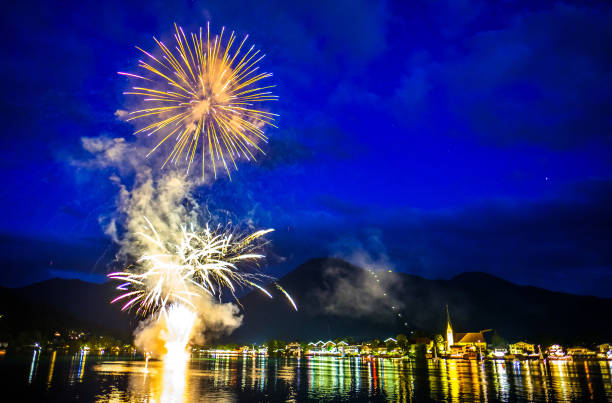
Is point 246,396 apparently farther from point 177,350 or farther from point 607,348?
point 607,348

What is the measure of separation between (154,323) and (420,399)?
141 meters

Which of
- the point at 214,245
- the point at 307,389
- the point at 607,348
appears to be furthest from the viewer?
the point at 607,348

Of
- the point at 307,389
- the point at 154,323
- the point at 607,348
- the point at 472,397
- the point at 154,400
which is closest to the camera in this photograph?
the point at 154,400

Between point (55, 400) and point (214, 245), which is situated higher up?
point (214, 245)

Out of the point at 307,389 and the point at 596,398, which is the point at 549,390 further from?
the point at 307,389

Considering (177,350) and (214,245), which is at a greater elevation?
(214,245)

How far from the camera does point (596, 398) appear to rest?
29.9m

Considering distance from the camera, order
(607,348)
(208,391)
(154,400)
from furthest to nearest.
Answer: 1. (607,348)
2. (208,391)
3. (154,400)

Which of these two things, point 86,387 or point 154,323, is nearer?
point 86,387

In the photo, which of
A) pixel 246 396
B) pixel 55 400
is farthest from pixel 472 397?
pixel 55 400

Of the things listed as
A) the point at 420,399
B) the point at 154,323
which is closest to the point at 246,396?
the point at 420,399

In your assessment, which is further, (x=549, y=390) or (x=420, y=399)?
(x=549, y=390)

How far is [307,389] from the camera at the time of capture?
3872 cm

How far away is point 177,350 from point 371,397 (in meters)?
124
